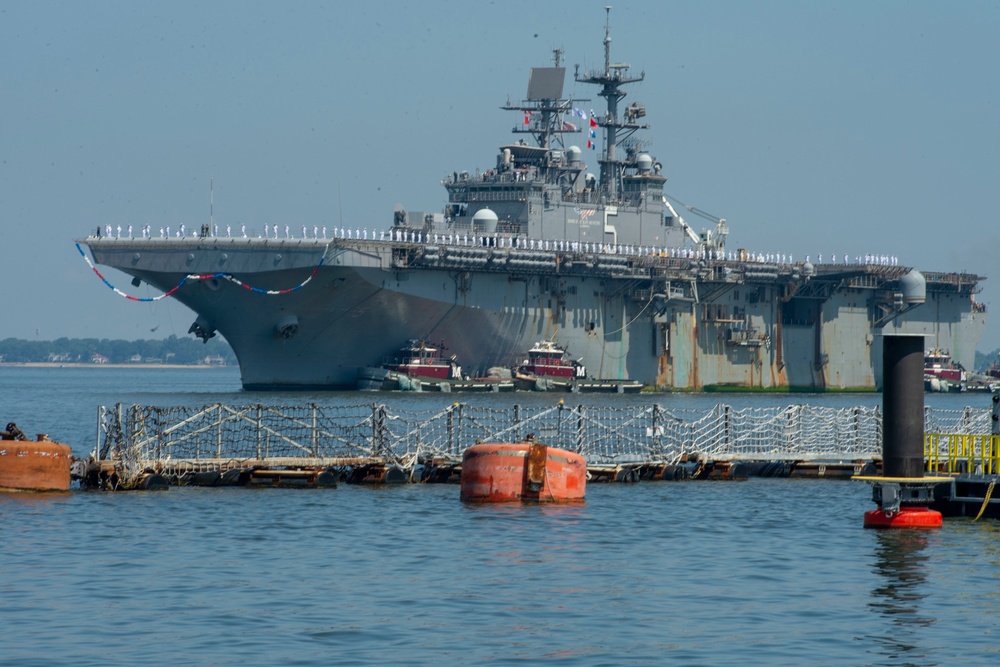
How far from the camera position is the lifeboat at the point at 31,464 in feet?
84.7

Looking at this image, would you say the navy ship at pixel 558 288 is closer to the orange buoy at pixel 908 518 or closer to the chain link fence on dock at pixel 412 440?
the chain link fence on dock at pixel 412 440

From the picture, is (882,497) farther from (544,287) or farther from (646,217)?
(646,217)

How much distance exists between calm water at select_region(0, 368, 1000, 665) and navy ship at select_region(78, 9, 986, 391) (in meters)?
31.9

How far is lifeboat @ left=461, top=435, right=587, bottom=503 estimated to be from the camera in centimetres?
2597

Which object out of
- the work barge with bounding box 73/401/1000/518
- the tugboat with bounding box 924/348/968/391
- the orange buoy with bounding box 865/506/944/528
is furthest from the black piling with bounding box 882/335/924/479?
the tugboat with bounding box 924/348/968/391

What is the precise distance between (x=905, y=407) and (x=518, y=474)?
660 centimetres

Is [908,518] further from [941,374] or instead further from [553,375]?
[941,374]

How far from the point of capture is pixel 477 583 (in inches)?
717

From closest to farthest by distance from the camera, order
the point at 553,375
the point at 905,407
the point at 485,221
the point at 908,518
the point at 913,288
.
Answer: the point at 905,407, the point at 908,518, the point at 553,375, the point at 485,221, the point at 913,288

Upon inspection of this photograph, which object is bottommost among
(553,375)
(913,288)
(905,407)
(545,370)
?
(905,407)

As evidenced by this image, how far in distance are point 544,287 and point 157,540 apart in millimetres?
47814

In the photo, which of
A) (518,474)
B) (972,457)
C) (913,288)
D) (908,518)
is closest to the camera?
(908,518)

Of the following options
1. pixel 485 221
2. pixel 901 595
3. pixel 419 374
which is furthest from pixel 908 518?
pixel 485 221

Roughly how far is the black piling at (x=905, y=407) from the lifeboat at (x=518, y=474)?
5.81m
